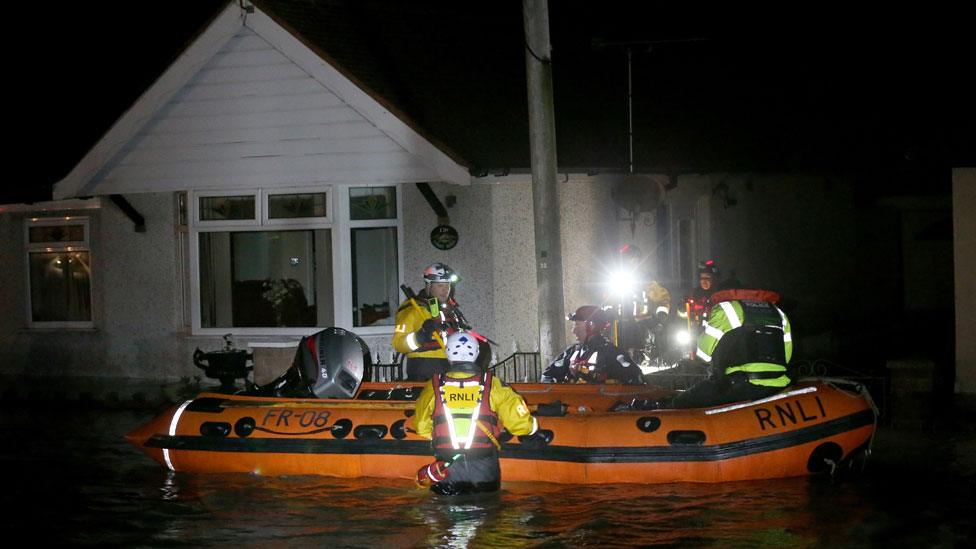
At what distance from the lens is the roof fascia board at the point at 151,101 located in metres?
15.0

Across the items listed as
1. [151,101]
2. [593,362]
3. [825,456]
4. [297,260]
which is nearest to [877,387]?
[825,456]

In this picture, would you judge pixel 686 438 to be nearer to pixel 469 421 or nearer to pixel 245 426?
pixel 469 421

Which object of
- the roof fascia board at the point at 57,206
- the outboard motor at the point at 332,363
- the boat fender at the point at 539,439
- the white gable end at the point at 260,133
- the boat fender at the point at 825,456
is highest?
the white gable end at the point at 260,133

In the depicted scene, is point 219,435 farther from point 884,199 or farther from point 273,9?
point 884,199

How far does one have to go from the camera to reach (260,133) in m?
15.3

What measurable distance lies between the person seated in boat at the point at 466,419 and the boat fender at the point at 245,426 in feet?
6.92

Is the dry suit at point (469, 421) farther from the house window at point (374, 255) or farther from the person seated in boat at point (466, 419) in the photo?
the house window at point (374, 255)

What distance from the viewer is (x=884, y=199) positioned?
21.4m

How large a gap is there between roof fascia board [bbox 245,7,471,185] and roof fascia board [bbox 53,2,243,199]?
0.38m

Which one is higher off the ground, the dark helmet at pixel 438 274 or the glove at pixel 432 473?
the dark helmet at pixel 438 274

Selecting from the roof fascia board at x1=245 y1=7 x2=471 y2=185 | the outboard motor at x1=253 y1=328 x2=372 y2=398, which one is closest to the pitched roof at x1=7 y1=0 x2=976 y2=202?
the roof fascia board at x1=245 y1=7 x2=471 y2=185

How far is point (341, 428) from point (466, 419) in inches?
70.4

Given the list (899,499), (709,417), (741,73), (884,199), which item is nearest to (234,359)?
(709,417)

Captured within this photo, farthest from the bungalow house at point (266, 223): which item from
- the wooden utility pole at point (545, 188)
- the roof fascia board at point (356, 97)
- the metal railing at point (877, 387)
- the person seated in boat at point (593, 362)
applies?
the metal railing at point (877, 387)
